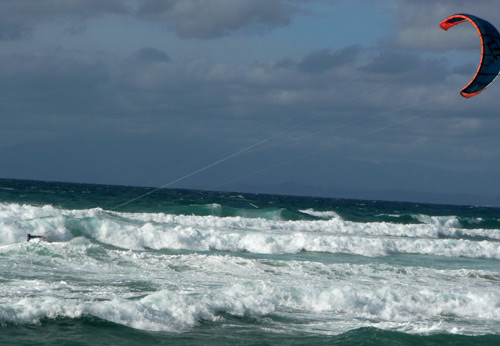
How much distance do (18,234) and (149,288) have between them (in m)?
8.70

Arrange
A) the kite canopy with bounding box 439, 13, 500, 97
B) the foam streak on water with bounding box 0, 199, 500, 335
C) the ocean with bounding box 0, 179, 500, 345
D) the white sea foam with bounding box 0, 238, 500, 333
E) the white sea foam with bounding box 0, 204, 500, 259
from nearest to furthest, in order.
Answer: the ocean with bounding box 0, 179, 500, 345
the white sea foam with bounding box 0, 238, 500, 333
the foam streak on water with bounding box 0, 199, 500, 335
the kite canopy with bounding box 439, 13, 500, 97
the white sea foam with bounding box 0, 204, 500, 259

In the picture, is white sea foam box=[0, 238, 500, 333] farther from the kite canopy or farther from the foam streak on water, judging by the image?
the kite canopy

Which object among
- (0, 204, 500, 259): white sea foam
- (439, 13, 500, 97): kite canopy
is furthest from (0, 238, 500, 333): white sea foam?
(439, 13, 500, 97): kite canopy

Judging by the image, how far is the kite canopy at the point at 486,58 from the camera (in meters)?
14.0

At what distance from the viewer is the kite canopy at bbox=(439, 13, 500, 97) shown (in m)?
14.0

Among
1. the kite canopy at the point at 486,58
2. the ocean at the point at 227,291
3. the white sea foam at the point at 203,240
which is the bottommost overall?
the ocean at the point at 227,291

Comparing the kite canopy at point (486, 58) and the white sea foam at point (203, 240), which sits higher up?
the kite canopy at point (486, 58)

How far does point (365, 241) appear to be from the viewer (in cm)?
2273

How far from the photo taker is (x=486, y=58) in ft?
46.4

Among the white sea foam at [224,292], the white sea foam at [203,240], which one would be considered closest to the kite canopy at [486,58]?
the white sea foam at [224,292]

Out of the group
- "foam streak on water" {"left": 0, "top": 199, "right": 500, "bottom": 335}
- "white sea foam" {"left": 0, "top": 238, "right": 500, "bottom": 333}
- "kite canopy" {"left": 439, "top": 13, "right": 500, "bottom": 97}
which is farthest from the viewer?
"kite canopy" {"left": 439, "top": 13, "right": 500, "bottom": 97}

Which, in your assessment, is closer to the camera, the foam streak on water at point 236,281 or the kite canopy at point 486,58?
A: the foam streak on water at point 236,281

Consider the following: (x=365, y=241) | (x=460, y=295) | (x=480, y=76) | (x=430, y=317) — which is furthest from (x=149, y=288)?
(x=365, y=241)

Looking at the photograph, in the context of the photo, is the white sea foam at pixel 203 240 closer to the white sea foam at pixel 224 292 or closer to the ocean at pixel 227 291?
the ocean at pixel 227 291
